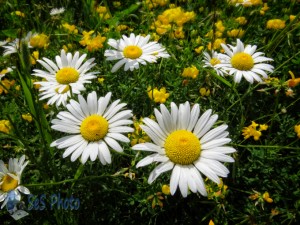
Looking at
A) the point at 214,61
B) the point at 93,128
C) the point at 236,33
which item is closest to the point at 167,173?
the point at 93,128

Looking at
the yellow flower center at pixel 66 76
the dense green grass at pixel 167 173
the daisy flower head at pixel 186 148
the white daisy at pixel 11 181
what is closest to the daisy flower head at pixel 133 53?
the dense green grass at pixel 167 173

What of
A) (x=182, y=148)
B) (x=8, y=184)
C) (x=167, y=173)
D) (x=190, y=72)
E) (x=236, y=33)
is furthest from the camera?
(x=236, y=33)

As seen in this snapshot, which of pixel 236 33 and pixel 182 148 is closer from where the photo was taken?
pixel 182 148

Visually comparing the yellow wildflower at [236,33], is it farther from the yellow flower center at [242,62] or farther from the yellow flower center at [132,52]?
the yellow flower center at [132,52]

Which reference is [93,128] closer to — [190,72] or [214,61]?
[190,72]

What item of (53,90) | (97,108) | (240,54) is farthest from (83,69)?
(240,54)

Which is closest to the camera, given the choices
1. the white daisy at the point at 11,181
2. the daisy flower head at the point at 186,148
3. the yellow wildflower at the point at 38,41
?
the daisy flower head at the point at 186,148

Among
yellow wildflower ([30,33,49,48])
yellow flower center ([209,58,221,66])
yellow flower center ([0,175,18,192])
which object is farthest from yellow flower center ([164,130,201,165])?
yellow wildflower ([30,33,49,48])

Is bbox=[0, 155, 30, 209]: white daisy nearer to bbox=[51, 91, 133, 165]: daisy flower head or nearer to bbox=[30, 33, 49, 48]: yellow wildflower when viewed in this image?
bbox=[51, 91, 133, 165]: daisy flower head
